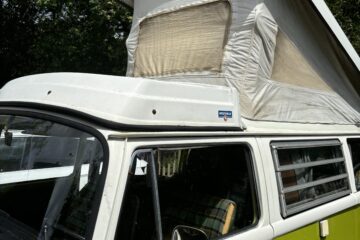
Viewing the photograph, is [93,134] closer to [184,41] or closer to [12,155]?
[12,155]

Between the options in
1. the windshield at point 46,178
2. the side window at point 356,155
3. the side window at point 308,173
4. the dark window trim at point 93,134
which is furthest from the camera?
the side window at point 356,155

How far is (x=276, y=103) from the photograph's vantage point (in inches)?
152

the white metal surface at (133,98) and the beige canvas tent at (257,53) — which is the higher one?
the beige canvas tent at (257,53)

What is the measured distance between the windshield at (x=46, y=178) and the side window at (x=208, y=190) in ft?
1.44

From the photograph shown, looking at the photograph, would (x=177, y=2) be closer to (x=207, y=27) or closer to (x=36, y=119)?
(x=207, y=27)

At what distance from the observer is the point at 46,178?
2844mm

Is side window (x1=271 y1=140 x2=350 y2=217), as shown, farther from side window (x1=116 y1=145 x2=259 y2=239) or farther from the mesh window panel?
the mesh window panel

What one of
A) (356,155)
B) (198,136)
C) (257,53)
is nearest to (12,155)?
(198,136)

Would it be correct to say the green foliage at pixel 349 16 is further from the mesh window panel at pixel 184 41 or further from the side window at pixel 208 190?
the side window at pixel 208 190

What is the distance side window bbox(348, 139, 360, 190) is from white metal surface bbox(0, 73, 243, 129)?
6.72 feet

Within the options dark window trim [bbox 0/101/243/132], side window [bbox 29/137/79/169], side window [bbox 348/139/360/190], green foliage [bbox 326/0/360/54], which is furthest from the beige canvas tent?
green foliage [bbox 326/0/360/54]

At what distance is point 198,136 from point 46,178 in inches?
36.3

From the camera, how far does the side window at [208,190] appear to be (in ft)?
9.22

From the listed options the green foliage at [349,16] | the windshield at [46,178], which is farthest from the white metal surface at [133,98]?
the green foliage at [349,16]
